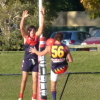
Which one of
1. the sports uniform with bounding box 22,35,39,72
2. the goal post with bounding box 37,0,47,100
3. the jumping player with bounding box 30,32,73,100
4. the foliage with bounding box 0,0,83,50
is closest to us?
the goal post with bounding box 37,0,47,100

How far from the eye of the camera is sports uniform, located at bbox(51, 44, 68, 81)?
11055mm

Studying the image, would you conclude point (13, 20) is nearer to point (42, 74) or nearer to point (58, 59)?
point (58, 59)

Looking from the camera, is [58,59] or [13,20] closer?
[58,59]

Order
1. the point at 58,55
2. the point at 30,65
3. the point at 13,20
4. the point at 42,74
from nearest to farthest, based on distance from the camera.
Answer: the point at 42,74 < the point at 58,55 < the point at 30,65 < the point at 13,20

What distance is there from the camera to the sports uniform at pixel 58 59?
1105cm

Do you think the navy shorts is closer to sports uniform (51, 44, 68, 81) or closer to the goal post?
sports uniform (51, 44, 68, 81)

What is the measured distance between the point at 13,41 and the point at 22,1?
4.17m

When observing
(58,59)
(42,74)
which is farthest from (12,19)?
(42,74)

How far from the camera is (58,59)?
36.5ft

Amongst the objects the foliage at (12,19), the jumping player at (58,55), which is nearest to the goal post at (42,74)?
the jumping player at (58,55)

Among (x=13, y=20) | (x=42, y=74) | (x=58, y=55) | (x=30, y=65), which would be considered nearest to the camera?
(x=42, y=74)

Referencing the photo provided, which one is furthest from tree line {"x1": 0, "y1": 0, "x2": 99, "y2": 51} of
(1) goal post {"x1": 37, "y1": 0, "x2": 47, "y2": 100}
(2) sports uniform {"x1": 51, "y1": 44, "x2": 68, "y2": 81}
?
(1) goal post {"x1": 37, "y1": 0, "x2": 47, "y2": 100}

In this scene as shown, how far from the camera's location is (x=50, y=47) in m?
11.1

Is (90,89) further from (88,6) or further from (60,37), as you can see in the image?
(88,6)
